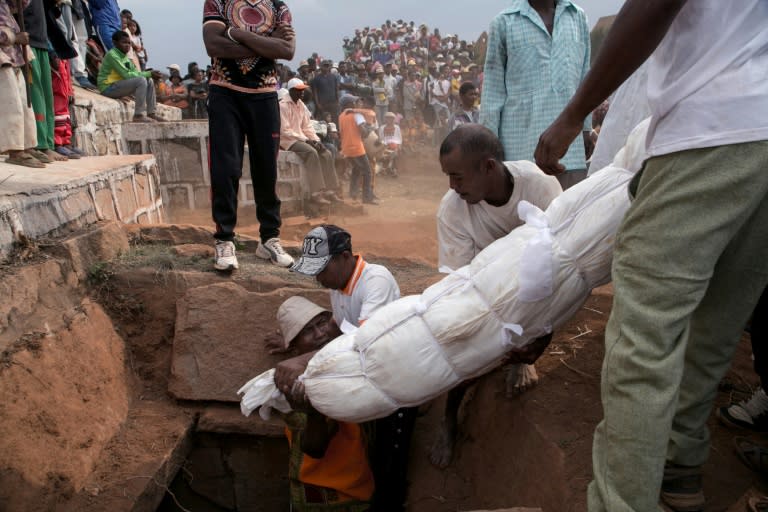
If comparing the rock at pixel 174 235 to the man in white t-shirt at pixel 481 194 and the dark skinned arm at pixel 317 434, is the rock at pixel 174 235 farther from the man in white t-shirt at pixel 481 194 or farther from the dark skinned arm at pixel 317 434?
the man in white t-shirt at pixel 481 194

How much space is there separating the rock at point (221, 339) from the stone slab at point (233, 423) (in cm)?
9

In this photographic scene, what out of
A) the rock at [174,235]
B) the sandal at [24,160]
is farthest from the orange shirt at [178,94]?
the rock at [174,235]

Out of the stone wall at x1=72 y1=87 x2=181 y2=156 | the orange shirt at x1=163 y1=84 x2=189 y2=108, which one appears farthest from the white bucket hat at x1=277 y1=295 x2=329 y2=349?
the orange shirt at x1=163 y1=84 x2=189 y2=108

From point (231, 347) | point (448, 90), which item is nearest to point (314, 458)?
point (231, 347)

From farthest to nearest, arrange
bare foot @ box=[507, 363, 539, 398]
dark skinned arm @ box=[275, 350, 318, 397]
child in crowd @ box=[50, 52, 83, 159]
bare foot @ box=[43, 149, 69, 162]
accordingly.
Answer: child in crowd @ box=[50, 52, 83, 159] < bare foot @ box=[43, 149, 69, 162] < bare foot @ box=[507, 363, 539, 398] < dark skinned arm @ box=[275, 350, 318, 397]

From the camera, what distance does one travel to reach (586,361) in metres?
2.57

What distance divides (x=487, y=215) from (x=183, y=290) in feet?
6.80

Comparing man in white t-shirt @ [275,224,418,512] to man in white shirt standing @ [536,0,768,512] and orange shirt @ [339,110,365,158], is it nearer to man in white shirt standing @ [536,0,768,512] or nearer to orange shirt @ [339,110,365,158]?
man in white shirt standing @ [536,0,768,512]

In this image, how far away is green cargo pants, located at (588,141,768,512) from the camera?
1.20 metres

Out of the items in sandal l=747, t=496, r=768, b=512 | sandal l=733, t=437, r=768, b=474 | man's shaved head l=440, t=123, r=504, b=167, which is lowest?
sandal l=733, t=437, r=768, b=474

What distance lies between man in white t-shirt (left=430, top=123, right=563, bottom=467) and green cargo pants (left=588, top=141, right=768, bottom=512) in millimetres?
1058

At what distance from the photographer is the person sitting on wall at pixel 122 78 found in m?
7.75

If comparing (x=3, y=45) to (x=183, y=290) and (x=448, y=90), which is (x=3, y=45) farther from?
(x=448, y=90)

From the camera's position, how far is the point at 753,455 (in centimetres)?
180
